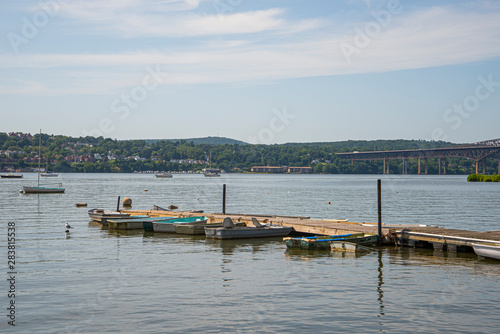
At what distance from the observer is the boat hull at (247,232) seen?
109ft

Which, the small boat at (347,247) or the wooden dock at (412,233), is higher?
the wooden dock at (412,233)

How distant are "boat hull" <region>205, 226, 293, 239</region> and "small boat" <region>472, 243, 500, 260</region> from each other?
12.2 m

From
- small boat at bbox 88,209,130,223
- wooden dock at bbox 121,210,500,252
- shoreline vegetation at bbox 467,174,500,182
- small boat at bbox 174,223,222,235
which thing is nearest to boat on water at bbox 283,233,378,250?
wooden dock at bbox 121,210,500,252

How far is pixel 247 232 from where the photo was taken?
110 ft

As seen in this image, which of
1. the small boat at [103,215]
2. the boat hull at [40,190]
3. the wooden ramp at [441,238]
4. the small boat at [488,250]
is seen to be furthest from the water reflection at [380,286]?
the boat hull at [40,190]

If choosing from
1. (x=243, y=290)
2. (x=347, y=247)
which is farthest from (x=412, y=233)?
(x=243, y=290)

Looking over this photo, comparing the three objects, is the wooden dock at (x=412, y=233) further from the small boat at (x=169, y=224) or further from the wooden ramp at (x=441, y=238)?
the small boat at (x=169, y=224)

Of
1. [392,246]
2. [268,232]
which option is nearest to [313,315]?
[392,246]

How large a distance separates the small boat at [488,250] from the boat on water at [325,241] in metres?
5.63

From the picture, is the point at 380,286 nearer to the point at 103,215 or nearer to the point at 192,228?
the point at 192,228

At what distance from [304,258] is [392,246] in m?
6.38

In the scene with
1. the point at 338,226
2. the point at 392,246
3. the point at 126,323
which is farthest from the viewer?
the point at 338,226

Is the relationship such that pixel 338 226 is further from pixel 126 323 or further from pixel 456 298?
pixel 126 323

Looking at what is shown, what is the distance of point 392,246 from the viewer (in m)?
30.0
